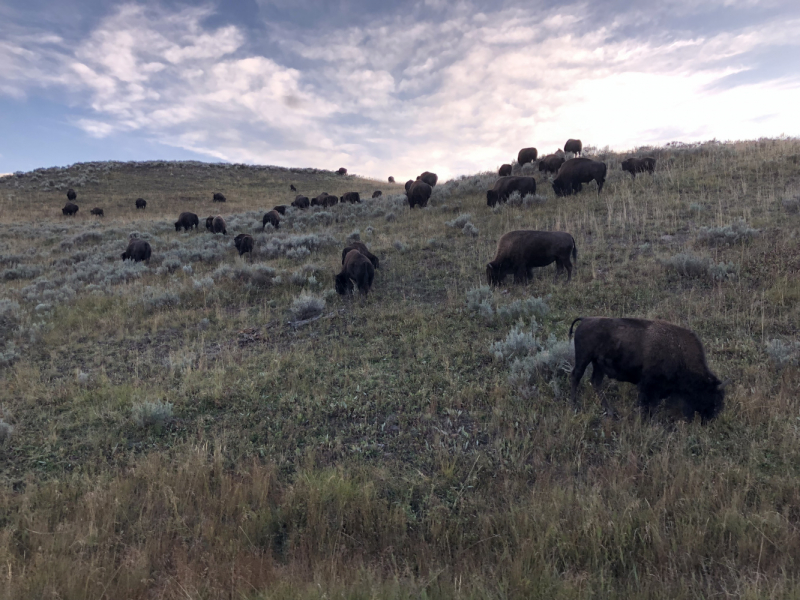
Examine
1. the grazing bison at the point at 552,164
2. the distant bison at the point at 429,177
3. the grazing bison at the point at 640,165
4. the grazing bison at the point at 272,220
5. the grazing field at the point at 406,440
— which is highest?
the distant bison at the point at 429,177

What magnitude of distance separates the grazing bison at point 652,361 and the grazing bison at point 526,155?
71.7 ft

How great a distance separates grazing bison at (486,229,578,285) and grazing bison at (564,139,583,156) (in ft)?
56.1

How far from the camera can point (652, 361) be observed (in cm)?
434

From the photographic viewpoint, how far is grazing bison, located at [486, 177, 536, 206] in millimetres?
16891

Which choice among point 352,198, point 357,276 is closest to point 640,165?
point 357,276

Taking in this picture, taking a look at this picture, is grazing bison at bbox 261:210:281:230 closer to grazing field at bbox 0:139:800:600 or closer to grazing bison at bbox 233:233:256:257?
grazing bison at bbox 233:233:256:257

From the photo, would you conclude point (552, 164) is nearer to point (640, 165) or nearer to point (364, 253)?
point (640, 165)

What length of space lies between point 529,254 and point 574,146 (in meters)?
17.9

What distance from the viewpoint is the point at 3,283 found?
13.7 m

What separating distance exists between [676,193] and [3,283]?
21.7 m

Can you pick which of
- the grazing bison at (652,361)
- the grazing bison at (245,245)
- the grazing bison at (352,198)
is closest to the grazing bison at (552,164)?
the grazing bison at (352,198)

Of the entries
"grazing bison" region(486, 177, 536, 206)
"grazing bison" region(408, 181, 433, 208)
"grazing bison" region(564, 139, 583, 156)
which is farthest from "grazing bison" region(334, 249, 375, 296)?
"grazing bison" region(564, 139, 583, 156)

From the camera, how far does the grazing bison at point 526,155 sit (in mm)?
24469

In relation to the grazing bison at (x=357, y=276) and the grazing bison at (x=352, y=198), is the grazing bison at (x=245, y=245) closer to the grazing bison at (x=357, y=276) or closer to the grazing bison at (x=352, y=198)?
the grazing bison at (x=357, y=276)
